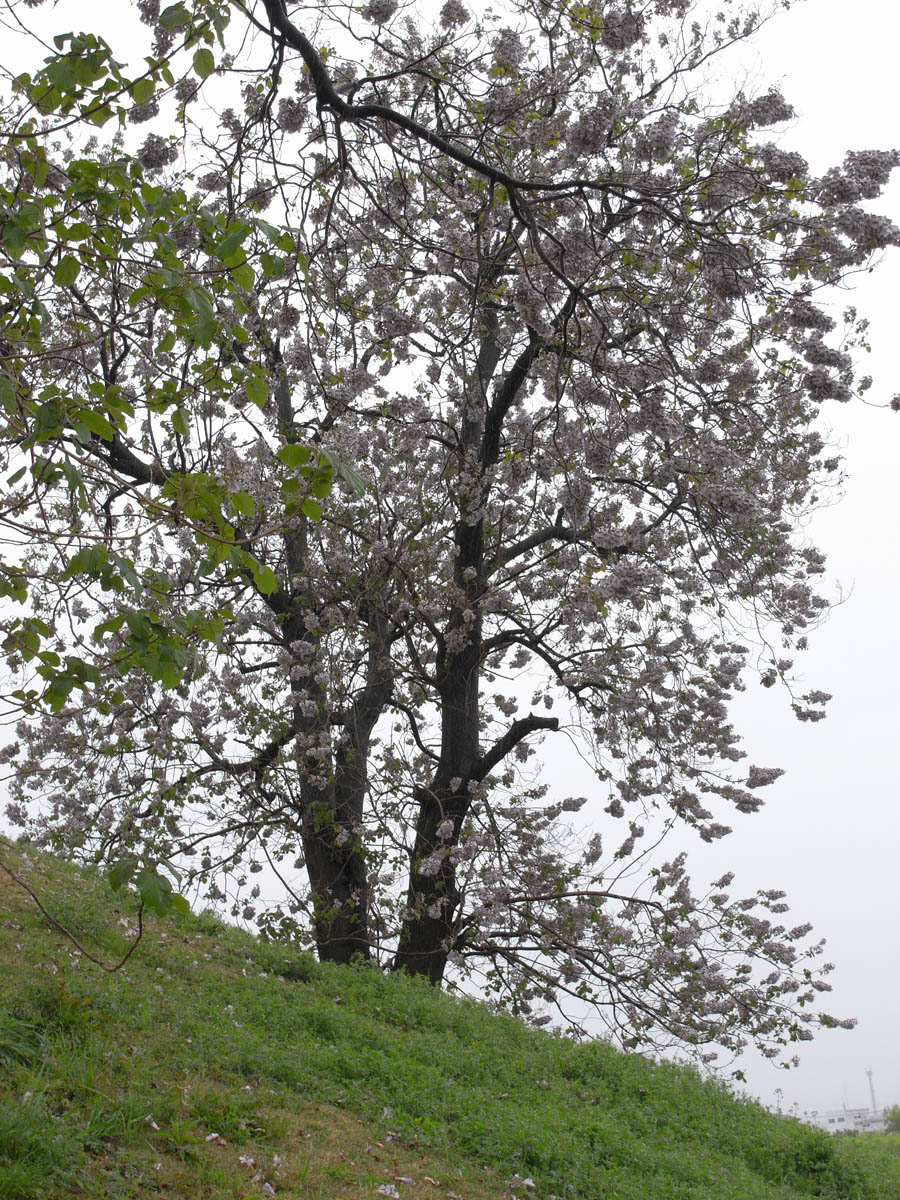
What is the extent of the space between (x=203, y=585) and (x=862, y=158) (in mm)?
5005

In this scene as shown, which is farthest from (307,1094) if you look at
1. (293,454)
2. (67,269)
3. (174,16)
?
(174,16)

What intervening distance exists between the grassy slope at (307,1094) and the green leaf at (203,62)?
3.75 meters

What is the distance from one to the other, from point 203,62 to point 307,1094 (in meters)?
4.77

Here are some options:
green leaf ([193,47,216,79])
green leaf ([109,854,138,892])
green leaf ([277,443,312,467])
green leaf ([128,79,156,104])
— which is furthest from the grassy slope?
green leaf ([193,47,216,79])

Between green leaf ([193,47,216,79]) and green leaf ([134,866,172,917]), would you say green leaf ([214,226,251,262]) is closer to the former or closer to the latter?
green leaf ([193,47,216,79])

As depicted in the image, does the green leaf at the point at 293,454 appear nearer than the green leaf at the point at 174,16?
Yes

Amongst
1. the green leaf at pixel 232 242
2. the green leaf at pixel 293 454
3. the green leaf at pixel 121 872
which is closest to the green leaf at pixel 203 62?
the green leaf at pixel 232 242

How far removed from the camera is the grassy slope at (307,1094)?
3.97 metres

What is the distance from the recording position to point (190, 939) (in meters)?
7.61

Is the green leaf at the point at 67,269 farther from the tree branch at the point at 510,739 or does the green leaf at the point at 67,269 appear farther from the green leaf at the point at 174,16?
the tree branch at the point at 510,739

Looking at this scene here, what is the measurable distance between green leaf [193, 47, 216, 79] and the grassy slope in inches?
148

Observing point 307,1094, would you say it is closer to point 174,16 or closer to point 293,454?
point 293,454

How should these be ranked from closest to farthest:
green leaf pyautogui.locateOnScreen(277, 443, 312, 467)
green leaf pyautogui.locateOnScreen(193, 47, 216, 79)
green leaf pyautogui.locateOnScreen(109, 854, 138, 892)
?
green leaf pyautogui.locateOnScreen(109, 854, 138, 892), green leaf pyautogui.locateOnScreen(277, 443, 312, 467), green leaf pyautogui.locateOnScreen(193, 47, 216, 79)

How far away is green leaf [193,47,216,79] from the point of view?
328cm
